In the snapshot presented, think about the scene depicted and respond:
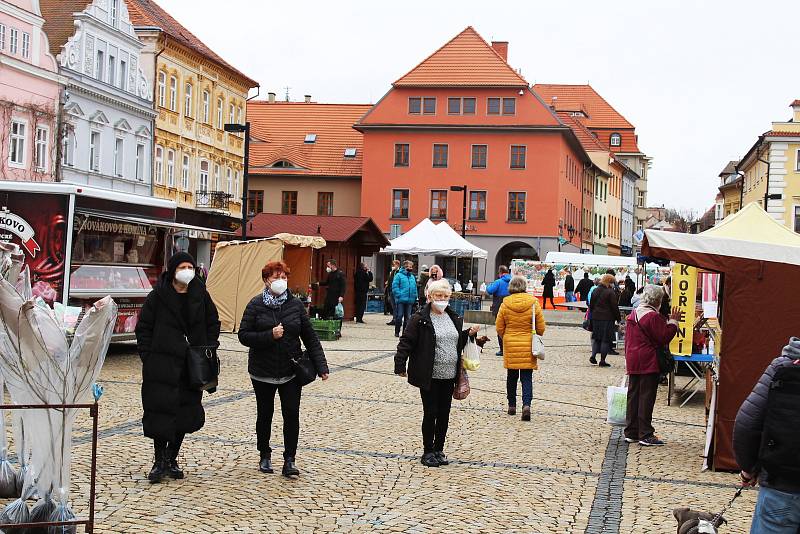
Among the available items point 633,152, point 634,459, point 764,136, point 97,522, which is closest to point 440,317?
point 634,459

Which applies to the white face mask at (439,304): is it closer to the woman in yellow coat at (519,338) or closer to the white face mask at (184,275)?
the white face mask at (184,275)

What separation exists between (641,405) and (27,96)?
99.8 feet

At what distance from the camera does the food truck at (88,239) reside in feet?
54.2

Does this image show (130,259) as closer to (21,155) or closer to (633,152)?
(21,155)

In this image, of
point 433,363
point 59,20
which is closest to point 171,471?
point 433,363

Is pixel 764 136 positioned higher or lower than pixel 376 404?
higher

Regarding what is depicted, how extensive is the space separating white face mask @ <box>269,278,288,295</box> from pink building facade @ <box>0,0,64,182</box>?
2881 centimetres

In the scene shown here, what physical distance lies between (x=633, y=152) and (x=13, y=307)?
10898cm

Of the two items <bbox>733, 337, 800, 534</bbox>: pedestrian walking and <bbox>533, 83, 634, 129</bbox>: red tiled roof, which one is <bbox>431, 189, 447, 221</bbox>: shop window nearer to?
<bbox>533, 83, 634, 129</bbox>: red tiled roof

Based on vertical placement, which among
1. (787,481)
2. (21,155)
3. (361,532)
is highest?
(21,155)

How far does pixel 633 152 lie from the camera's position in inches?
4417

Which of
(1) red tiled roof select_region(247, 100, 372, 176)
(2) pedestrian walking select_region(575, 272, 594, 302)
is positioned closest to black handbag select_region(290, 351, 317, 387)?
(2) pedestrian walking select_region(575, 272, 594, 302)

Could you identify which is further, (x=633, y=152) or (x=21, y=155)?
(x=633, y=152)

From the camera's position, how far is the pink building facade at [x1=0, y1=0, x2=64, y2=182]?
36344 mm
